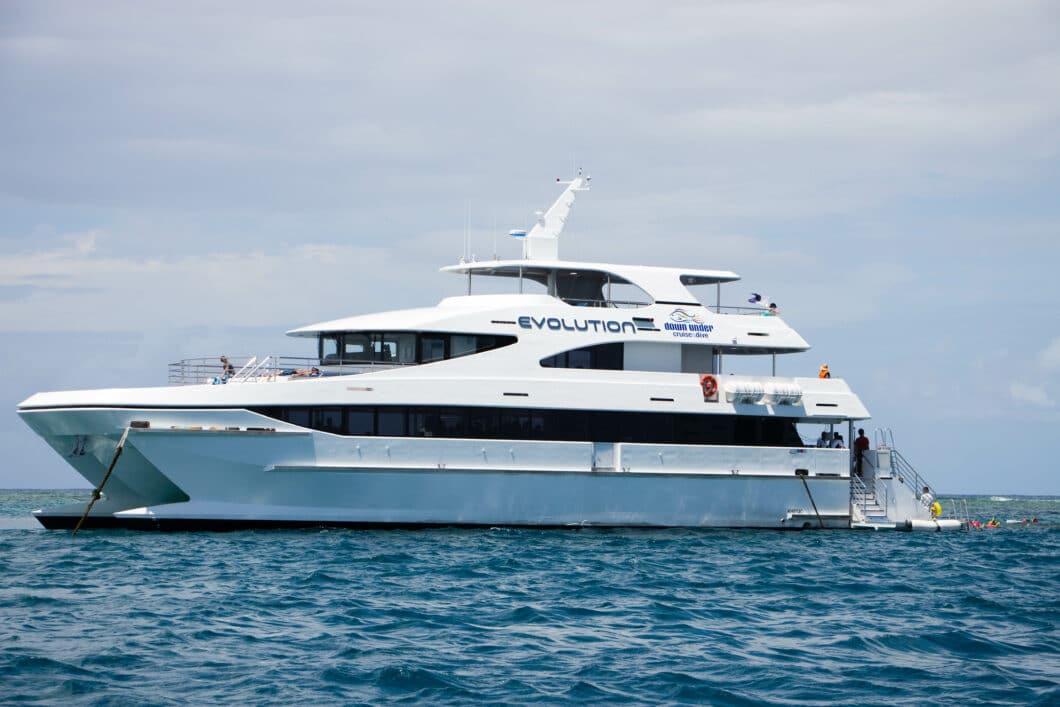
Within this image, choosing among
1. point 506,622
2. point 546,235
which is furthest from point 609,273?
point 506,622

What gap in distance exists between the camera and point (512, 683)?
1063 cm

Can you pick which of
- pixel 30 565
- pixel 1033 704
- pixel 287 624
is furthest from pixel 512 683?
pixel 30 565

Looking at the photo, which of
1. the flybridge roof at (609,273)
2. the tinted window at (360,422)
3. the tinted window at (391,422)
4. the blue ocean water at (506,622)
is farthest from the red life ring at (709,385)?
the tinted window at (360,422)

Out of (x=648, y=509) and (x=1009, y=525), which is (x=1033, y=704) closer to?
(x=648, y=509)

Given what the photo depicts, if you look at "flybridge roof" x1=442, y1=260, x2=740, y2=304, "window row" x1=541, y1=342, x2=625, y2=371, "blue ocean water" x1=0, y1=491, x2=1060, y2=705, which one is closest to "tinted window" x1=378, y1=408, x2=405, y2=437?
"blue ocean water" x1=0, y1=491, x2=1060, y2=705

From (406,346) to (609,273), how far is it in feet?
15.2

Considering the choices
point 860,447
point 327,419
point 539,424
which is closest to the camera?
point 327,419

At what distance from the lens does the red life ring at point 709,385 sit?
2464cm

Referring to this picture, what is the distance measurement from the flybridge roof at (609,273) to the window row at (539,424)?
265 cm

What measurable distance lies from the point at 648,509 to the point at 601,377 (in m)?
2.77

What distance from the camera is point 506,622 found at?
533 inches

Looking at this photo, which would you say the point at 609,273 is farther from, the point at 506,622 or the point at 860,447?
the point at 506,622

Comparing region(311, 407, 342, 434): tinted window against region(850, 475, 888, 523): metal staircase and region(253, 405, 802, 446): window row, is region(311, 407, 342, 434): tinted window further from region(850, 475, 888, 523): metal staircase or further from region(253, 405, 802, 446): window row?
region(850, 475, 888, 523): metal staircase

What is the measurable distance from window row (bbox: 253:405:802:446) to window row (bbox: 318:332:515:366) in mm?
1190
